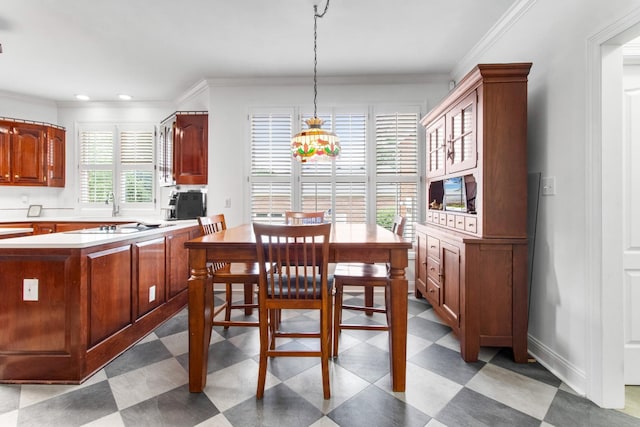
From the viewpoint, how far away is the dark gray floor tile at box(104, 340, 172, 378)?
200 cm

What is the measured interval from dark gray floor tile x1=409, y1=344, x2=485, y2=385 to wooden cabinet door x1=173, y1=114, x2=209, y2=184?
3162 mm

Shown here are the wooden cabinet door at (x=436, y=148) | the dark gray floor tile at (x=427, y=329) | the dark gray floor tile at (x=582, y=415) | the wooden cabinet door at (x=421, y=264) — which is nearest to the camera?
the dark gray floor tile at (x=582, y=415)

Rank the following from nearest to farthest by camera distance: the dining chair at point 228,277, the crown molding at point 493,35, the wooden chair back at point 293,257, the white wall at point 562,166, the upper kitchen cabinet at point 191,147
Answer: the wooden chair back at point 293,257 → the white wall at point 562,166 → the dining chair at point 228,277 → the crown molding at point 493,35 → the upper kitchen cabinet at point 191,147

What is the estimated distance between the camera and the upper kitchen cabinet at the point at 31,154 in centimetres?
400

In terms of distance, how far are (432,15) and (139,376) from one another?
3478 millimetres

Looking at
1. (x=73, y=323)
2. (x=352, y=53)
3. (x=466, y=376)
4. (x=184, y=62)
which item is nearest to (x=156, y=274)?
(x=73, y=323)

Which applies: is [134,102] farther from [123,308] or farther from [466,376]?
[466,376]

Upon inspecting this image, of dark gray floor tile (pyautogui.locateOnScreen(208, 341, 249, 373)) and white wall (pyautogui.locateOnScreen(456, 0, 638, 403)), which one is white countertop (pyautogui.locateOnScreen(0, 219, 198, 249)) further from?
white wall (pyautogui.locateOnScreen(456, 0, 638, 403))

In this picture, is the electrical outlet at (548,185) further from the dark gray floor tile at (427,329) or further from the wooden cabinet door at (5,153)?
the wooden cabinet door at (5,153)

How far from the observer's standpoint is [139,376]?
6.31 ft

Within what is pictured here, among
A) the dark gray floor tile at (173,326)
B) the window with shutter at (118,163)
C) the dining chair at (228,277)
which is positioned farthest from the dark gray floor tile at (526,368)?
the window with shutter at (118,163)

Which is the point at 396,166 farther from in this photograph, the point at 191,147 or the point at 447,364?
the point at 191,147

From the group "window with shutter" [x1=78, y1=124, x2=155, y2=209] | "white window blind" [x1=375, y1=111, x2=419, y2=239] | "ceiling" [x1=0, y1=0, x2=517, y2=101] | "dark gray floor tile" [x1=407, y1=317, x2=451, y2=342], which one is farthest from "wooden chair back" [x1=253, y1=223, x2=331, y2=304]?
"window with shutter" [x1=78, y1=124, x2=155, y2=209]

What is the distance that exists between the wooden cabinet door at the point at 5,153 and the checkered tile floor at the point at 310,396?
354 centimetres
